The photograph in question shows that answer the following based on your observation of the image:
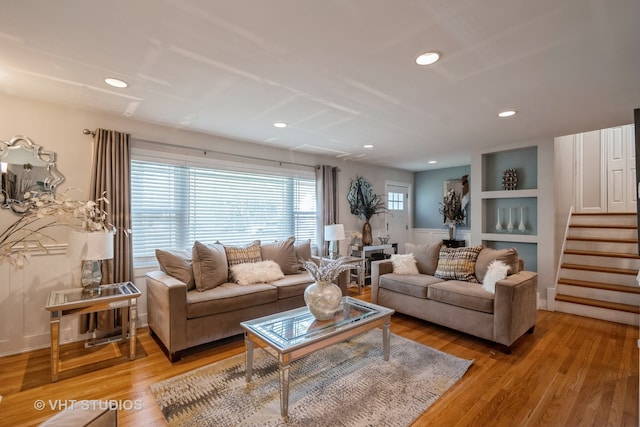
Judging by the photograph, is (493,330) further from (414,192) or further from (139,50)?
(414,192)

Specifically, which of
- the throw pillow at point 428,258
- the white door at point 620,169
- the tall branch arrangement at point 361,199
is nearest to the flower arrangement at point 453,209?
the tall branch arrangement at point 361,199

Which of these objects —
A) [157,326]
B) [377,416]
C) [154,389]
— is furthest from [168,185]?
[377,416]

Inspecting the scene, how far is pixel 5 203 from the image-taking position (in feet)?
8.52

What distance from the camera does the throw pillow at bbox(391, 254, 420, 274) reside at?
3.72 meters

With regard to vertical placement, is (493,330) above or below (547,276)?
below

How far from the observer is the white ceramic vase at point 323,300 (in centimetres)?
233

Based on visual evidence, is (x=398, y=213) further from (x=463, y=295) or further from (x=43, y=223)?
(x=43, y=223)

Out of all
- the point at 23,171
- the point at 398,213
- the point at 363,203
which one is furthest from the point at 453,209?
the point at 23,171

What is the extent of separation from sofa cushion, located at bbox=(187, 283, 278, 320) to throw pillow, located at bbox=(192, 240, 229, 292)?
74 mm

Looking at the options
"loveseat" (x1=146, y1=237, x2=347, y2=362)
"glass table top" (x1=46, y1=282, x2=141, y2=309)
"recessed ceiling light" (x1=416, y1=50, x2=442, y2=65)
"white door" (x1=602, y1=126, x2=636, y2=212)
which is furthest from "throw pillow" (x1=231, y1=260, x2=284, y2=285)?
"white door" (x1=602, y1=126, x2=636, y2=212)

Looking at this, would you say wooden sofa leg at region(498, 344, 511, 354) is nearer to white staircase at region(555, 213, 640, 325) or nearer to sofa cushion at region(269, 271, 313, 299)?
white staircase at region(555, 213, 640, 325)

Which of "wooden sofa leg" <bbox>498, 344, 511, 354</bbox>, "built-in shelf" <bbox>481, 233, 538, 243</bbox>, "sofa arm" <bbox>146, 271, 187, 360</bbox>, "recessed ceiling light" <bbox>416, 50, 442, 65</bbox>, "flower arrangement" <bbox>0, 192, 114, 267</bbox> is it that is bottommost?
"wooden sofa leg" <bbox>498, 344, 511, 354</bbox>

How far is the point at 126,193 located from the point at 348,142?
2.82 meters

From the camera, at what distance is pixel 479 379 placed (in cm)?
227
